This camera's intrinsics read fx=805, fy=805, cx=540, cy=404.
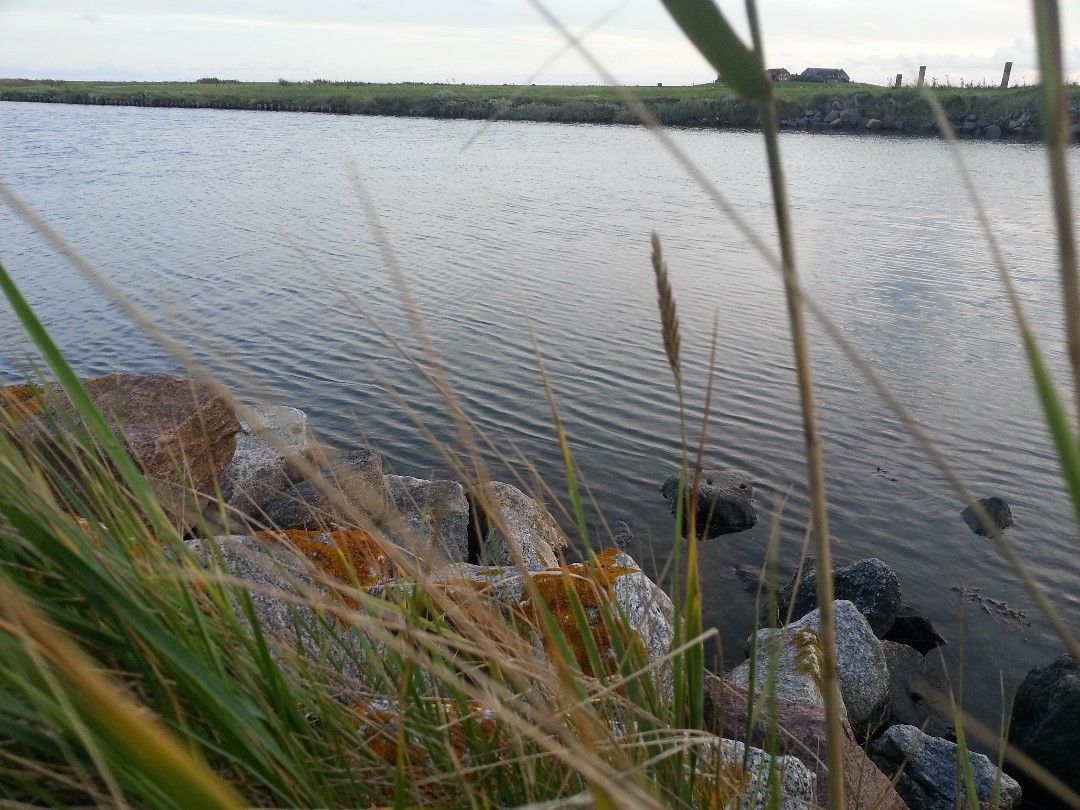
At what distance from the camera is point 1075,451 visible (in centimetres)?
59

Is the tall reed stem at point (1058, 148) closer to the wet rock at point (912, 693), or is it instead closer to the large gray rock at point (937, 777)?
the large gray rock at point (937, 777)

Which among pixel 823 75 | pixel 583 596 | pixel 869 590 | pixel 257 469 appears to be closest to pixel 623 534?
pixel 869 590

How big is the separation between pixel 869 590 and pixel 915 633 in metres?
0.50

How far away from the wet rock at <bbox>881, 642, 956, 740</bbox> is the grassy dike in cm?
3184

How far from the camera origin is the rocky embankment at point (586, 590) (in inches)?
84.8

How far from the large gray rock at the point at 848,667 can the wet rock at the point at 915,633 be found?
1.00m

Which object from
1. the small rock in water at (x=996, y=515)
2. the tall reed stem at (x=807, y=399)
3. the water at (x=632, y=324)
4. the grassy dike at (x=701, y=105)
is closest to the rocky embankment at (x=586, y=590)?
the water at (x=632, y=324)

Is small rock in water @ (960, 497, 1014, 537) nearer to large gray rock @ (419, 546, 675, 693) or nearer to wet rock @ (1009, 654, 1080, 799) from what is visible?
wet rock @ (1009, 654, 1080, 799)

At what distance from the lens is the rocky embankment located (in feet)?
7.07

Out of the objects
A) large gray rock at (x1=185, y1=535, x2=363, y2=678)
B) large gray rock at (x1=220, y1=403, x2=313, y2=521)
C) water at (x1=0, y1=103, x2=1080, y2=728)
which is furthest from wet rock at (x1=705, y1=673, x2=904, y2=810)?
large gray rock at (x1=220, y1=403, x2=313, y2=521)

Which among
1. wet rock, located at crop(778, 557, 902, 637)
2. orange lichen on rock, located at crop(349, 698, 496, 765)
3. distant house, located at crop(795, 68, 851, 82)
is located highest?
distant house, located at crop(795, 68, 851, 82)

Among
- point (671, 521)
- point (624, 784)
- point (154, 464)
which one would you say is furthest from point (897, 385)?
point (624, 784)

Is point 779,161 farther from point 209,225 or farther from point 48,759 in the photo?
point 209,225

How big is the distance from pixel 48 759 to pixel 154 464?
191 inches
